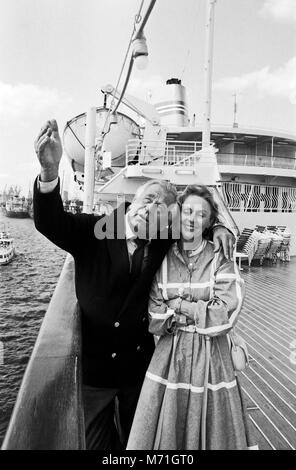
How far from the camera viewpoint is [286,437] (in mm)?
2580

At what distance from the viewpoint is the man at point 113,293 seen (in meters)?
1.64

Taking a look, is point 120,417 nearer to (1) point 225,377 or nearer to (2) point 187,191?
(1) point 225,377

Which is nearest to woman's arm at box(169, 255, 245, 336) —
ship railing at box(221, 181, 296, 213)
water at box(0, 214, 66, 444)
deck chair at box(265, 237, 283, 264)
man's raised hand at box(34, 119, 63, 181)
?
man's raised hand at box(34, 119, 63, 181)

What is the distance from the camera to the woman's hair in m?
1.79

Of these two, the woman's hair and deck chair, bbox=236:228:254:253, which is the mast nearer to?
deck chair, bbox=236:228:254:253

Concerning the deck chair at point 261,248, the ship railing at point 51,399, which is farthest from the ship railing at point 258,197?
the ship railing at point 51,399

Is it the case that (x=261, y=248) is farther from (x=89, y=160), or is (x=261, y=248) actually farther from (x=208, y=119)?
(x=89, y=160)

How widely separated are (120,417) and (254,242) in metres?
9.43

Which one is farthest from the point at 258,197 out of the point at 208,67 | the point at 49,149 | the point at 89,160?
the point at 49,149

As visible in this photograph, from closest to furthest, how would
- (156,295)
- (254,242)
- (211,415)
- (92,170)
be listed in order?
(211,415) < (156,295) < (92,170) < (254,242)

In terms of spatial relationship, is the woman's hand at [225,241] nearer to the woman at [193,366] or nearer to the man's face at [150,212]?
the woman at [193,366]

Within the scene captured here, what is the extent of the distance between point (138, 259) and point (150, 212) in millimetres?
222

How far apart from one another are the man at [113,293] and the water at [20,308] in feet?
1.52
